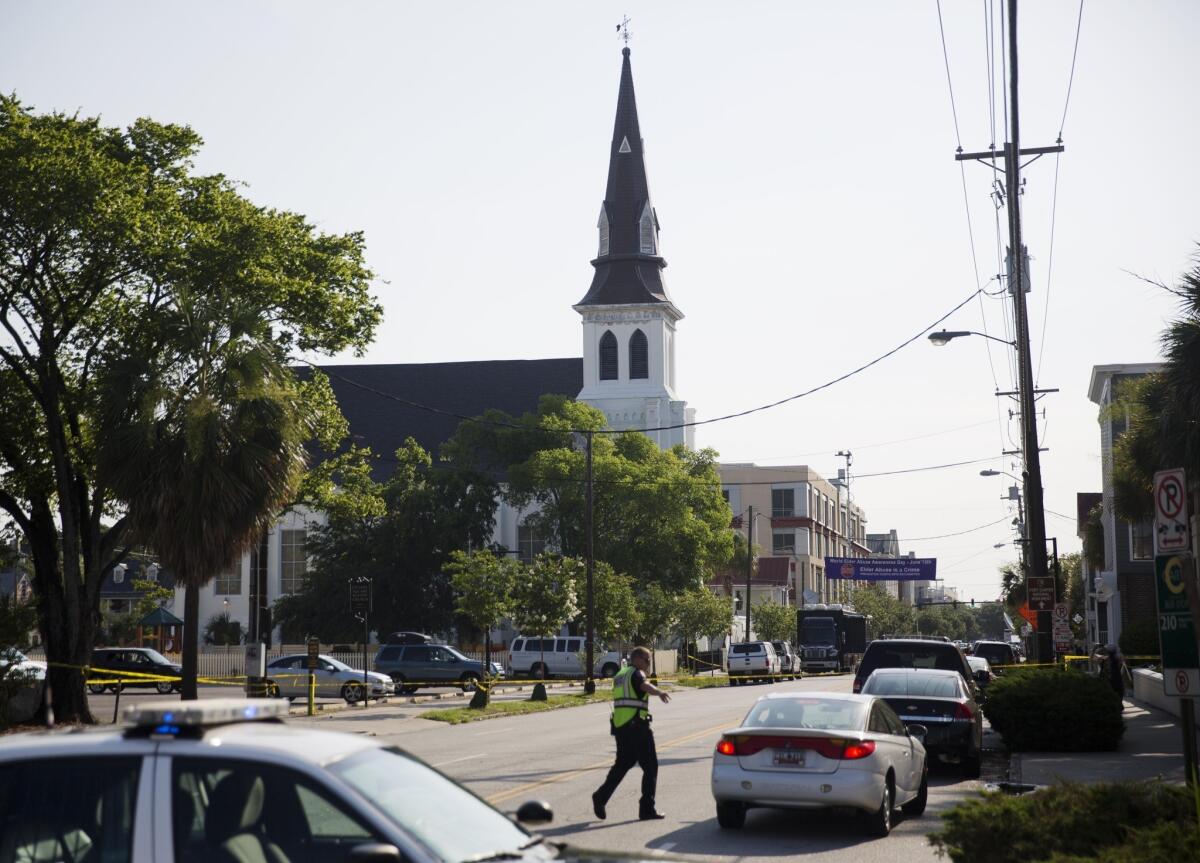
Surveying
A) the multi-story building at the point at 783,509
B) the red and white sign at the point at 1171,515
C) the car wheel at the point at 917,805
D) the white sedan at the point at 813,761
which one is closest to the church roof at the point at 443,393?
the multi-story building at the point at 783,509

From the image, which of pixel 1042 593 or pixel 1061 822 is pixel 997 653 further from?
pixel 1061 822

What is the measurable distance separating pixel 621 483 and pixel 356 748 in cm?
6519

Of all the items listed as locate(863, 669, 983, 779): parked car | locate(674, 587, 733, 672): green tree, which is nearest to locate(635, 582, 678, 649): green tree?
locate(674, 587, 733, 672): green tree

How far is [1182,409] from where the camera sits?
2370 centimetres

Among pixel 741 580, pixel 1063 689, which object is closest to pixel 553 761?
pixel 1063 689

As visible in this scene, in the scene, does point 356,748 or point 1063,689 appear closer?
point 356,748

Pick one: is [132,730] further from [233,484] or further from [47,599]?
[47,599]

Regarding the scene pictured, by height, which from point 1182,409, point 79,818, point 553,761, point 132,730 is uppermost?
point 1182,409

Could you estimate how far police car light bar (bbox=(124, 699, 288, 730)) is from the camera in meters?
5.39

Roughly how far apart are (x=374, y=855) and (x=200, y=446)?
22706 millimetres

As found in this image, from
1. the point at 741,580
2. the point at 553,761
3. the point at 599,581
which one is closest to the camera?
the point at 553,761

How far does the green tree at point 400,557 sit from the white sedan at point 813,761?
201ft

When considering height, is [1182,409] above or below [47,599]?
above

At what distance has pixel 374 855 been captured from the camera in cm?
489
